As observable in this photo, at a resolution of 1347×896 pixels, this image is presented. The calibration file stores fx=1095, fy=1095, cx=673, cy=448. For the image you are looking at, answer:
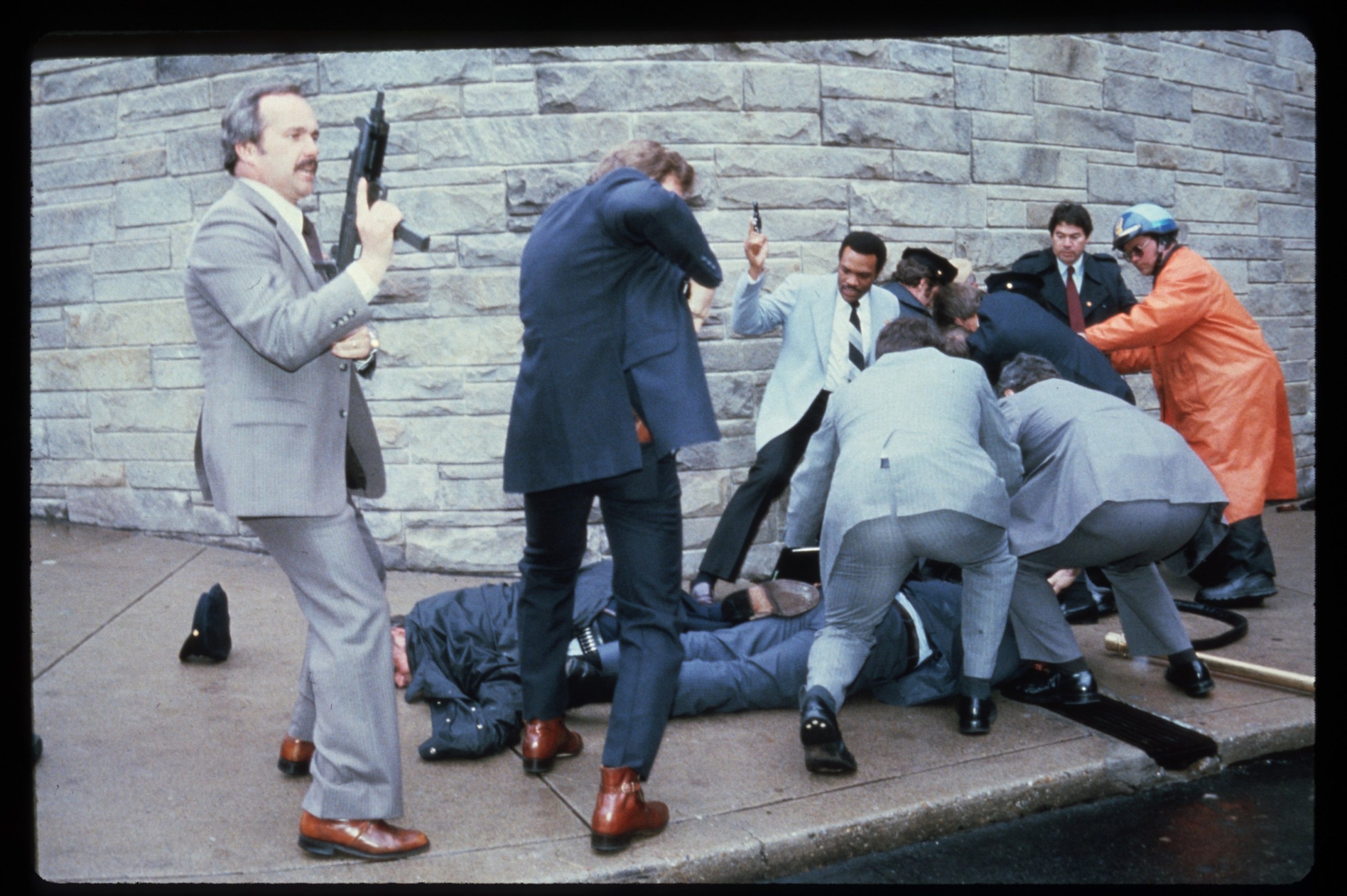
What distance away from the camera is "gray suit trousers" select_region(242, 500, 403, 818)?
2619mm

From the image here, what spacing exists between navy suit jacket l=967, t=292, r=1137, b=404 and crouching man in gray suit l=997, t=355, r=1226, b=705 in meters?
0.66

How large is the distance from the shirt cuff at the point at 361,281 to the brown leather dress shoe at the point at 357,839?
127 centimetres

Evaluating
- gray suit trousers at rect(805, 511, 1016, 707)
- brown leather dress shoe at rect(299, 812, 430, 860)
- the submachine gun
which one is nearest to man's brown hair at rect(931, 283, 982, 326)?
gray suit trousers at rect(805, 511, 1016, 707)

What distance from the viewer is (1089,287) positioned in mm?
5625

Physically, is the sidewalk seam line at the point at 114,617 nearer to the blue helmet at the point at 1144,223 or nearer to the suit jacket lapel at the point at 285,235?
the suit jacket lapel at the point at 285,235

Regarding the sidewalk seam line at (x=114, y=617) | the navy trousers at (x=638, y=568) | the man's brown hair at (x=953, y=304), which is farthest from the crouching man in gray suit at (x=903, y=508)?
the sidewalk seam line at (x=114, y=617)

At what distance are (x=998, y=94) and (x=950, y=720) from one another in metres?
3.85

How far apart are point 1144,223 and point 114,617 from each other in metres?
4.91

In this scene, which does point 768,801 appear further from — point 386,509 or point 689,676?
point 386,509

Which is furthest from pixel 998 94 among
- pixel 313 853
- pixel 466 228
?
pixel 313 853

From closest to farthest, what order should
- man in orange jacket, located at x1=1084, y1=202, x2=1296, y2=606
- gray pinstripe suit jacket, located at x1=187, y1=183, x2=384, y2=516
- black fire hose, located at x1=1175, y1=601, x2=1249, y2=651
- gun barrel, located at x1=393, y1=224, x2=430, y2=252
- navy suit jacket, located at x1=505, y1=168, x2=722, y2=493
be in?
1. gray pinstripe suit jacket, located at x1=187, y1=183, x2=384, y2=516
2. gun barrel, located at x1=393, y1=224, x2=430, y2=252
3. navy suit jacket, located at x1=505, y1=168, x2=722, y2=493
4. black fire hose, located at x1=1175, y1=601, x2=1249, y2=651
5. man in orange jacket, located at x1=1084, y1=202, x2=1296, y2=606

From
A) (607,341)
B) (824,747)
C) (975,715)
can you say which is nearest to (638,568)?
(607,341)

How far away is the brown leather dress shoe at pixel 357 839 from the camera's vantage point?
267 cm

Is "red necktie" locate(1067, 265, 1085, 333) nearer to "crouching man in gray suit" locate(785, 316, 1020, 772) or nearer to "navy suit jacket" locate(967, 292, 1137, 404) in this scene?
"navy suit jacket" locate(967, 292, 1137, 404)
